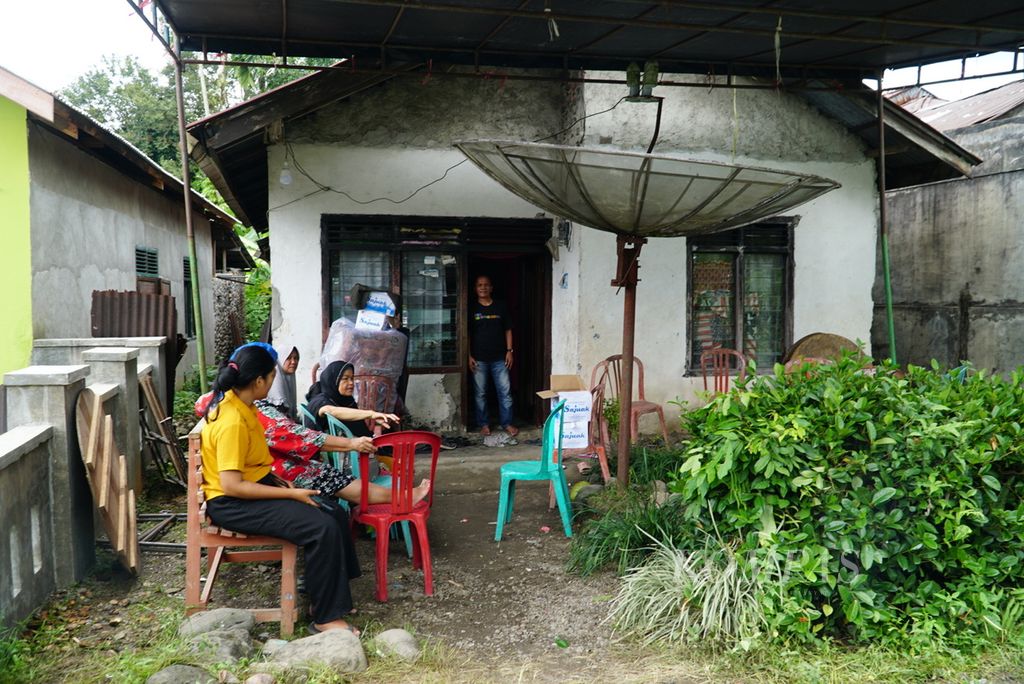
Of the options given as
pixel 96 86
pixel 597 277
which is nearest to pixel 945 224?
pixel 597 277

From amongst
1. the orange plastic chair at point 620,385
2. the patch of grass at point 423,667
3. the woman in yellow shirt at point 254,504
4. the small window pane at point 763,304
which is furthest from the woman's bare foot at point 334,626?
the small window pane at point 763,304

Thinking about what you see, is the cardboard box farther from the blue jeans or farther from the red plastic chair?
the blue jeans

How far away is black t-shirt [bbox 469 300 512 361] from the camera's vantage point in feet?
27.2

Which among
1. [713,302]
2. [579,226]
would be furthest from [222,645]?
[713,302]

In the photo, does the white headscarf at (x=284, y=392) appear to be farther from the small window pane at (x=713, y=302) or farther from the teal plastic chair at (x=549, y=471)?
the small window pane at (x=713, y=302)

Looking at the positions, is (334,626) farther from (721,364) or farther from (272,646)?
(721,364)

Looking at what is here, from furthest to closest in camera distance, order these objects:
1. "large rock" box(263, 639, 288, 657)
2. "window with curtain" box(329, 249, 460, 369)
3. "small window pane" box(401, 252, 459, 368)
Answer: "small window pane" box(401, 252, 459, 368)
"window with curtain" box(329, 249, 460, 369)
"large rock" box(263, 639, 288, 657)

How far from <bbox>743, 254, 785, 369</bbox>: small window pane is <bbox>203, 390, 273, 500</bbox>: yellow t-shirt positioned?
6.06 m

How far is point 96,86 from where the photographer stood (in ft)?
86.7

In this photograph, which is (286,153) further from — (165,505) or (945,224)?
(945,224)

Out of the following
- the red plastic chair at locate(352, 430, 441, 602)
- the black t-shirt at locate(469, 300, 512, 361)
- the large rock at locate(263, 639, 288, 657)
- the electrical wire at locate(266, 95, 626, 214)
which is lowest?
the large rock at locate(263, 639, 288, 657)

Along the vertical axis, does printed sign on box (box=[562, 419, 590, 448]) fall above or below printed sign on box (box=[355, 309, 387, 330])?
below

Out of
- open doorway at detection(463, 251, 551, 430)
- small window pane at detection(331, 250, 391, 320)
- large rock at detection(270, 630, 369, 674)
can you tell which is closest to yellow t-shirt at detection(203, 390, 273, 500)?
large rock at detection(270, 630, 369, 674)

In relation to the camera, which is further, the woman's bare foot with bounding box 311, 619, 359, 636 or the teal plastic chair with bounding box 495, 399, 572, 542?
the teal plastic chair with bounding box 495, 399, 572, 542
